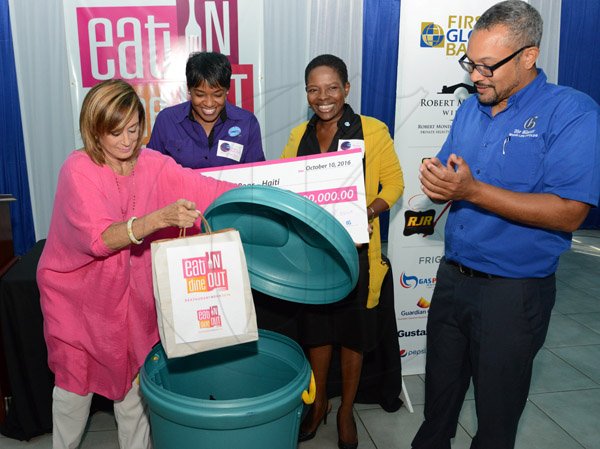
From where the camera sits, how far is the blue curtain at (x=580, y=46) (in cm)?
549

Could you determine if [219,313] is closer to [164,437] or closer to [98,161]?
[164,437]

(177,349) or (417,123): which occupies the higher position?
(417,123)

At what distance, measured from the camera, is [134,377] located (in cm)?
170

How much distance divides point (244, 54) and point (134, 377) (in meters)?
2.39

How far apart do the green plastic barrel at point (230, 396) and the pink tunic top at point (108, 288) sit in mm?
178

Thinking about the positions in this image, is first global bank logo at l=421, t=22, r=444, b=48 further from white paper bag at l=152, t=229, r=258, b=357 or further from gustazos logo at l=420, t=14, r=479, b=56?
white paper bag at l=152, t=229, r=258, b=357

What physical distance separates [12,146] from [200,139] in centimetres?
354

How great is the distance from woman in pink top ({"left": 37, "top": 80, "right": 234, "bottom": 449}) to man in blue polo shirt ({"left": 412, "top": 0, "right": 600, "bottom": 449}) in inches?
29.2

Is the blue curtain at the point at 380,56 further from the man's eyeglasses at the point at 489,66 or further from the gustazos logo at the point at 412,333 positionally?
the man's eyeglasses at the point at 489,66

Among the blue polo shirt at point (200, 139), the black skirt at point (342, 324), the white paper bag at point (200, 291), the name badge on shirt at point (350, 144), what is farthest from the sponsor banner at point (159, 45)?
the white paper bag at point (200, 291)

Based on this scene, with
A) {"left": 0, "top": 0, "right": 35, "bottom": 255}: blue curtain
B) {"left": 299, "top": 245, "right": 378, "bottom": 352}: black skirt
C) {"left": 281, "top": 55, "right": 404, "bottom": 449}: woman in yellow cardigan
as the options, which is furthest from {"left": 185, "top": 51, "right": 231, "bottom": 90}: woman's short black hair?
{"left": 0, "top": 0, "right": 35, "bottom": 255}: blue curtain

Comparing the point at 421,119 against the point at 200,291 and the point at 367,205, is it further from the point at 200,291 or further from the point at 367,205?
the point at 200,291

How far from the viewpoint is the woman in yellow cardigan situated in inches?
75.1

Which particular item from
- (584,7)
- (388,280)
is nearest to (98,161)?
(388,280)
